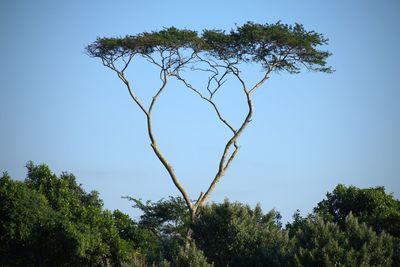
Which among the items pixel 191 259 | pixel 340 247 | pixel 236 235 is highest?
pixel 236 235

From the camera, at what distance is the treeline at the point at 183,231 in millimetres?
18188

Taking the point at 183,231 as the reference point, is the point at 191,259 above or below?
below

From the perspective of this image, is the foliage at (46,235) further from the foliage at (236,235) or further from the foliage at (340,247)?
the foliage at (340,247)

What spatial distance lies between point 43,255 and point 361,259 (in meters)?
14.7

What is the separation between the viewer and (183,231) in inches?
1427

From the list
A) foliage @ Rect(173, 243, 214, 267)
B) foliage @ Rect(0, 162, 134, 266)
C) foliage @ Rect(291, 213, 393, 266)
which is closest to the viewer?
foliage @ Rect(173, 243, 214, 267)

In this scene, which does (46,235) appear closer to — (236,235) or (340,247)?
(236,235)

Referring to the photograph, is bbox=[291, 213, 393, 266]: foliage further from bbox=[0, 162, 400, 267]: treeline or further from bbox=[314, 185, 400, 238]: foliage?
bbox=[314, 185, 400, 238]: foliage

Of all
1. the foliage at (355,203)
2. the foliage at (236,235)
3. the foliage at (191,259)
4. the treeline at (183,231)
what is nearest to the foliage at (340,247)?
the treeline at (183,231)

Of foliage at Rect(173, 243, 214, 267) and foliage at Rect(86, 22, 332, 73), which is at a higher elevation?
foliage at Rect(86, 22, 332, 73)

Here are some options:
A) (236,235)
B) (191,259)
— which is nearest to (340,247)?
(191,259)

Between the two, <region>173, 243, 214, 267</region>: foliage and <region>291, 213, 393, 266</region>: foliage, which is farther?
<region>291, 213, 393, 266</region>: foliage

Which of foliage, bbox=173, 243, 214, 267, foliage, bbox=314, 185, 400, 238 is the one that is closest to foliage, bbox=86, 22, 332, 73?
foliage, bbox=314, 185, 400, 238

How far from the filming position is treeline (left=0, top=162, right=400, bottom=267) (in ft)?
59.7
